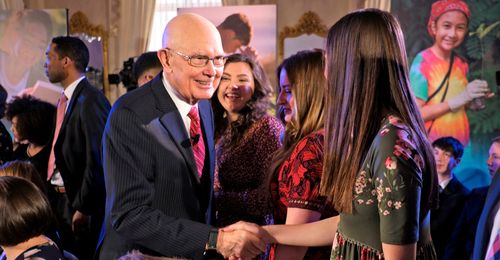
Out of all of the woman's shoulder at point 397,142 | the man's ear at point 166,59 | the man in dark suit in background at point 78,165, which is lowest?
the man in dark suit in background at point 78,165

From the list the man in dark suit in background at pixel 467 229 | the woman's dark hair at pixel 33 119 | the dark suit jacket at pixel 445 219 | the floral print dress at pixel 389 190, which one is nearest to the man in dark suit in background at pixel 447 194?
the dark suit jacket at pixel 445 219

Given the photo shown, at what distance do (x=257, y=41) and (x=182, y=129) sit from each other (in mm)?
5550

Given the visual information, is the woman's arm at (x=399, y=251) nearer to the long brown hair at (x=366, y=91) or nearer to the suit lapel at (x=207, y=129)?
the long brown hair at (x=366, y=91)

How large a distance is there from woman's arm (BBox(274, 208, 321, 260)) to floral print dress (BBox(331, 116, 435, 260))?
49cm

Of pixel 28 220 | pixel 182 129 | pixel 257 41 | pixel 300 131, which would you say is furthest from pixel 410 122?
pixel 257 41

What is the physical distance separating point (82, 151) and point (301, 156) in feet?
6.35

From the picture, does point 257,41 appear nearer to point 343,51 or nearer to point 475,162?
point 475,162

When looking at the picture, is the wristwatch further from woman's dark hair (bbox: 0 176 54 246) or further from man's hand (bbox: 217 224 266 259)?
woman's dark hair (bbox: 0 176 54 246)

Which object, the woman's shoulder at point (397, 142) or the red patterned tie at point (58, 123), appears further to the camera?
the red patterned tie at point (58, 123)

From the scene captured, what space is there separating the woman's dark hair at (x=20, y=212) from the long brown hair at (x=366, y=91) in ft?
3.84

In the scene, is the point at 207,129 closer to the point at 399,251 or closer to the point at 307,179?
the point at 307,179

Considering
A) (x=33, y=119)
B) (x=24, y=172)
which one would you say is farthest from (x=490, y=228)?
(x=33, y=119)

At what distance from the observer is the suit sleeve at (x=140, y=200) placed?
80.0 inches

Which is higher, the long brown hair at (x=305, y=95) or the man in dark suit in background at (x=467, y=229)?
the long brown hair at (x=305, y=95)
